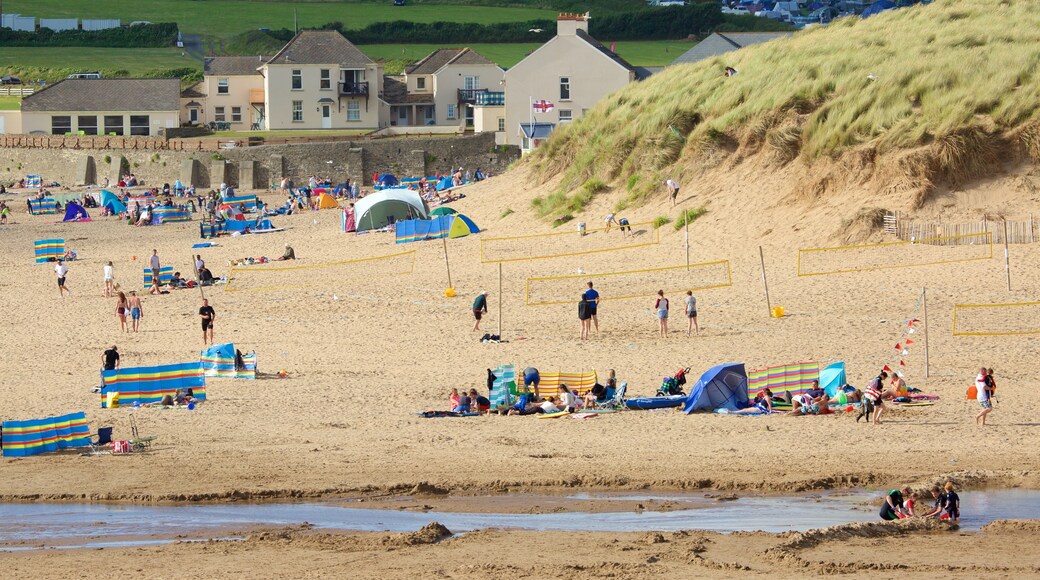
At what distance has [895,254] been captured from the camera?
27109 mm

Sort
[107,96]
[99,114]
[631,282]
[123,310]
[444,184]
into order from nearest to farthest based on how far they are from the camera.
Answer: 1. [123,310]
2. [631,282]
3. [444,184]
4. [99,114]
5. [107,96]

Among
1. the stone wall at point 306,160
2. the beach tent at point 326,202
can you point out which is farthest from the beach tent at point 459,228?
the stone wall at point 306,160

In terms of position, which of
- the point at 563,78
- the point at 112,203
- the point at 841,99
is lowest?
the point at 841,99

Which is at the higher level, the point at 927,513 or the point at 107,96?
the point at 107,96

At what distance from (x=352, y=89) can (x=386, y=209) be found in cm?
3024

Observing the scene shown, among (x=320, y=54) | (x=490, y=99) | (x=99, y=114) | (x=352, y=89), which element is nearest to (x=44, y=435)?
(x=490, y=99)

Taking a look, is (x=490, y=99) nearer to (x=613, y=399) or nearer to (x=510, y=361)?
(x=510, y=361)

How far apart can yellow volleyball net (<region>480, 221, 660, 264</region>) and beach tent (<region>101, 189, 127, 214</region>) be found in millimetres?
23268

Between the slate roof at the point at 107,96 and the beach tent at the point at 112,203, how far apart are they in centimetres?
1671

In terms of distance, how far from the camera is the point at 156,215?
48.0 metres

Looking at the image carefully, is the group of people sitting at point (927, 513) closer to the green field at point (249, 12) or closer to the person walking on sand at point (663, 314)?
the person walking on sand at point (663, 314)

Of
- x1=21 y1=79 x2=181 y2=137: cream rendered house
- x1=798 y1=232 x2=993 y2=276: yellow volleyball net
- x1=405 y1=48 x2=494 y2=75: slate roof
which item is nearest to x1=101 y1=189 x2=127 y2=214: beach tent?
x1=21 y1=79 x2=181 y2=137: cream rendered house

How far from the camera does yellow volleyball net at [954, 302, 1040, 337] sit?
22.3 metres

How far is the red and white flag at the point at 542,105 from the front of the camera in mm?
57906
